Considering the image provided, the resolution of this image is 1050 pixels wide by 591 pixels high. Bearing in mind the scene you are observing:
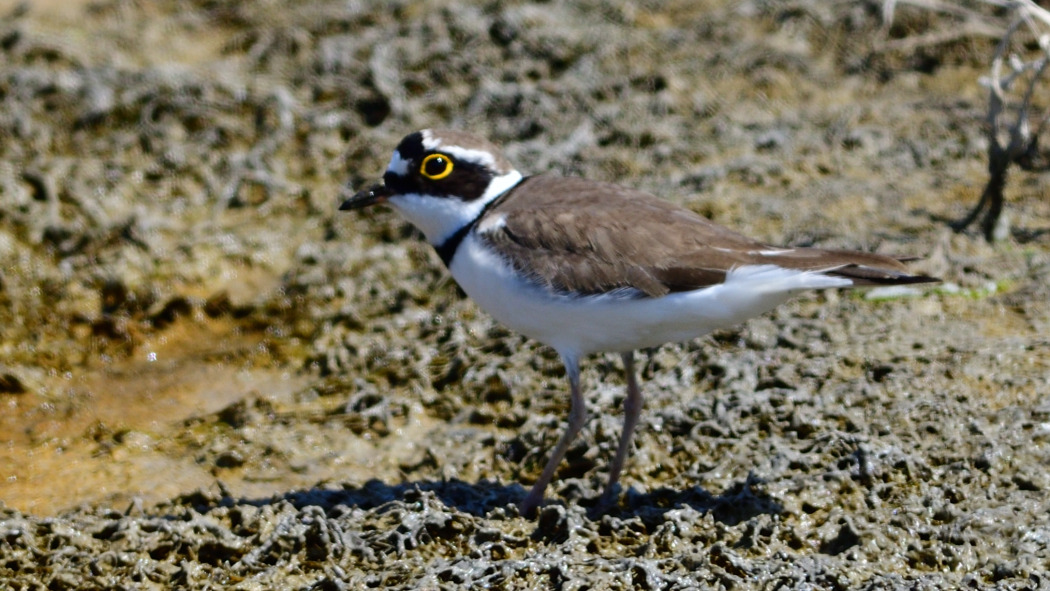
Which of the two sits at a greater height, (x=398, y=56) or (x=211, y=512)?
(x=398, y=56)

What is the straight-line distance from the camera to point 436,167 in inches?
198

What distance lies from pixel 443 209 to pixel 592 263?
2.68 feet

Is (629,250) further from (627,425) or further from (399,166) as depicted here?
(399,166)

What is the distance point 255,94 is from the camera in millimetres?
8492

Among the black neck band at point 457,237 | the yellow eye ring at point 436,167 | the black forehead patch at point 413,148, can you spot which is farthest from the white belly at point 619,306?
the black forehead patch at point 413,148

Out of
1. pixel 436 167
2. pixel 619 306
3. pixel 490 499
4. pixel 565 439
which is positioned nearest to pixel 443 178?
pixel 436 167

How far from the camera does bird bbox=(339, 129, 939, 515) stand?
452 centimetres

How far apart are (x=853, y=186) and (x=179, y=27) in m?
5.88

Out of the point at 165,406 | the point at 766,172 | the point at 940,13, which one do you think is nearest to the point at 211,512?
the point at 165,406

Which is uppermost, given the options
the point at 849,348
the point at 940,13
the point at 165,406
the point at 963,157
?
the point at 940,13

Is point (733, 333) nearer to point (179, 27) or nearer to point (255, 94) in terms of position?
point (255, 94)

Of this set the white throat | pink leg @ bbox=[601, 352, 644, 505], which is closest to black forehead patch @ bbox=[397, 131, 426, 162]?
the white throat

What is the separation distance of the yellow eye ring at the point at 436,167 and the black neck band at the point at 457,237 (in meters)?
0.23

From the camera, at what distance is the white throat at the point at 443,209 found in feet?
16.5
